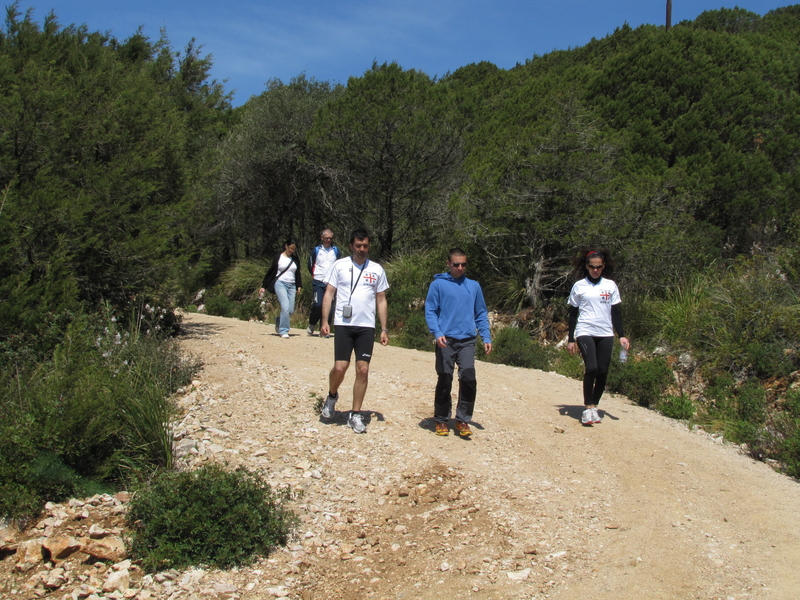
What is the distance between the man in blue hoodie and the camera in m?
6.01

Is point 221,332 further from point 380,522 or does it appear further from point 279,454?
point 380,522

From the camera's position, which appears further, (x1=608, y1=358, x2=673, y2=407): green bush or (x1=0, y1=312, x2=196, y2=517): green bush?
(x1=608, y1=358, x2=673, y2=407): green bush

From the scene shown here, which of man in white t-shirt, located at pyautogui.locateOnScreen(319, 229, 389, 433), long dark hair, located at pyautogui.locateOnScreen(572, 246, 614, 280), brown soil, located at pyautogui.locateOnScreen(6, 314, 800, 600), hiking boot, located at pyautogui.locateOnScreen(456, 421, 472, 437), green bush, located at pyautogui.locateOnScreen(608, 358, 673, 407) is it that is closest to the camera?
brown soil, located at pyautogui.locateOnScreen(6, 314, 800, 600)

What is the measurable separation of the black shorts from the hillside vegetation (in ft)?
5.33

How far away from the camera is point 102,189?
28.6 ft

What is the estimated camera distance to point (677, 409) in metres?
8.62

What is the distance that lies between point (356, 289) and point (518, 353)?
19.3 ft

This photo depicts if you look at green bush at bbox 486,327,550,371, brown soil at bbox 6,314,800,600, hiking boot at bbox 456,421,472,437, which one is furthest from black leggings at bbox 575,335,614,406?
green bush at bbox 486,327,550,371

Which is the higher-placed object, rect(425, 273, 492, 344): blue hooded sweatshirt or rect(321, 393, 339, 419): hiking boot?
rect(425, 273, 492, 344): blue hooded sweatshirt

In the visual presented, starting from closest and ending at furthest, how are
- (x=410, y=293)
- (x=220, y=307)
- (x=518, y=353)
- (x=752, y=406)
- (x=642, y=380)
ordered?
(x=752, y=406) → (x=642, y=380) → (x=518, y=353) → (x=410, y=293) → (x=220, y=307)

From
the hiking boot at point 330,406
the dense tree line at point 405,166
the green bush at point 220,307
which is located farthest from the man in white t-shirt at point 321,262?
the green bush at point 220,307

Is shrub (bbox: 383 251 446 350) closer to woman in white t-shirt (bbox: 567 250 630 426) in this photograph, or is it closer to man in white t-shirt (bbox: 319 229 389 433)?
woman in white t-shirt (bbox: 567 250 630 426)

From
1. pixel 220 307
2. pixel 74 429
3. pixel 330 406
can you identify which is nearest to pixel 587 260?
pixel 330 406

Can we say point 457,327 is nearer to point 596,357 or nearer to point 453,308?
point 453,308
